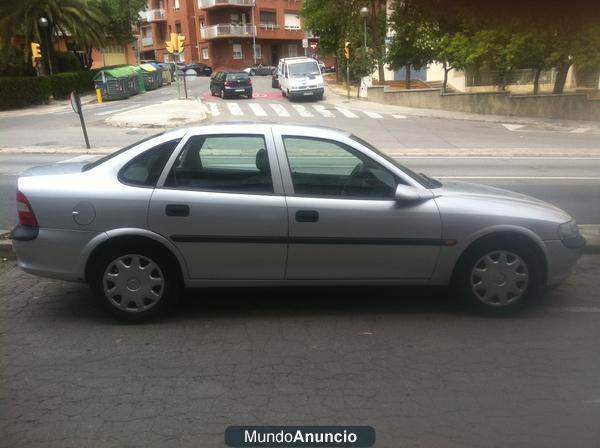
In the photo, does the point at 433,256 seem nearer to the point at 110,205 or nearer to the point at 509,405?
the point at 509,405

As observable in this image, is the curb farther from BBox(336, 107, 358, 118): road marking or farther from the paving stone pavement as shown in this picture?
BBox(336, 107, 358, 118): road marking

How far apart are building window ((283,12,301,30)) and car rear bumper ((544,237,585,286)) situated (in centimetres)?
7000

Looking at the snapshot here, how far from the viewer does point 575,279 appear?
553 cm

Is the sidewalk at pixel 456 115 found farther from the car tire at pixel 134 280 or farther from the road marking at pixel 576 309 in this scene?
the car tire at pixel 134 280

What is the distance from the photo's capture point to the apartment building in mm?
66375

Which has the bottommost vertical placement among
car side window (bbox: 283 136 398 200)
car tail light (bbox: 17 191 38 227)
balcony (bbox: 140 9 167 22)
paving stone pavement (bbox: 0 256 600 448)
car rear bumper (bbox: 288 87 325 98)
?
→ car rear bumper (bbox: 288 87 325 98)

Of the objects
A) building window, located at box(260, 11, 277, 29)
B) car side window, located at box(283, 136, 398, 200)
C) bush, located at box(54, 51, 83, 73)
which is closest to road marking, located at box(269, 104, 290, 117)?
bush, located at box(54, 51, 83, 73)

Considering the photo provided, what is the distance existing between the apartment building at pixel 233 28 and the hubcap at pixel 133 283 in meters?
63.6

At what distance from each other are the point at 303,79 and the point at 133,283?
2849 cm

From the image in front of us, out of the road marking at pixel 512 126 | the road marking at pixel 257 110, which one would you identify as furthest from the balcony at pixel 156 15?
the road marking at pixel 512 126

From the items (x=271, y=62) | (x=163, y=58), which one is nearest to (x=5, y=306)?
(x=271, y=62)

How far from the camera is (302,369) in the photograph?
381 centimetres

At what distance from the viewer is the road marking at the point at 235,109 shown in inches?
1042

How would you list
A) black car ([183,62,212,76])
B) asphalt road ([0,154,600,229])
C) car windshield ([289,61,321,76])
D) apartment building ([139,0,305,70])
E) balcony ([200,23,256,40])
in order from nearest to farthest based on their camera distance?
1. asphalt road ([0,154,600,229])
2. car windshield ([289,61,321,76])
3. black car ([183,62,212,76])
4. balcony ([200,23,256,40])
5. apartment building ([139,0,305,70])
